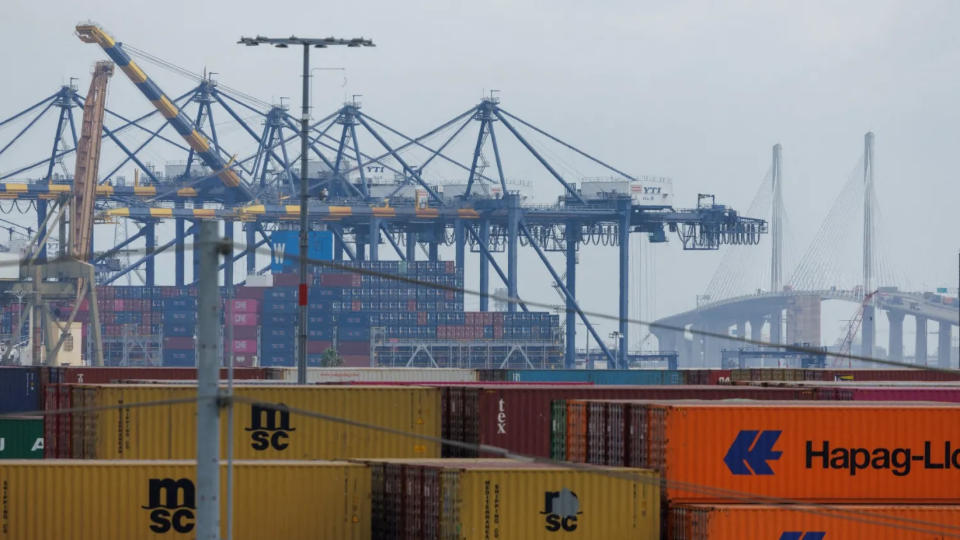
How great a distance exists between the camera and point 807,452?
2117 cm

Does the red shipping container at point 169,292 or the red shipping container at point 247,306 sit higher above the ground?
the red shipping container at point 169,292

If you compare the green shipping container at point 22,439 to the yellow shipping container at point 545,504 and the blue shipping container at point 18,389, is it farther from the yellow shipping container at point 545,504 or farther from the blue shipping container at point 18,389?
the yellow shipping container at point 545,504

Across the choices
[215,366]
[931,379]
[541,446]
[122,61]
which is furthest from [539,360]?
[215,366]

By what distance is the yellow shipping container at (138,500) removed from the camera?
63.7 ft

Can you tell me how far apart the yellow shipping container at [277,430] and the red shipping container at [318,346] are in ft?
369

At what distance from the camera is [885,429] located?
21.6m

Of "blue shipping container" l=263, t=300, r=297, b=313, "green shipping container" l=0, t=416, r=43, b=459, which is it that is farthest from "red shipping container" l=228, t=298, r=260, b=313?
"green shipping container" l=0, t=416, r=43, b=459

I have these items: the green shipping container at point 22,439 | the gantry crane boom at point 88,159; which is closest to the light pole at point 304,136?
the green shipping container at point 22,439

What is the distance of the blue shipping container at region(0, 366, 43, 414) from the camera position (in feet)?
137

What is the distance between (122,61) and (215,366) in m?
119

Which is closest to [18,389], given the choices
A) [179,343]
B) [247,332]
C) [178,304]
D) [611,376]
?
[611,376]

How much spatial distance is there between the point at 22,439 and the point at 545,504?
15.0 meters

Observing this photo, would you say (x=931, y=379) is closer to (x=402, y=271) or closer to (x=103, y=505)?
(x=103, y=505)

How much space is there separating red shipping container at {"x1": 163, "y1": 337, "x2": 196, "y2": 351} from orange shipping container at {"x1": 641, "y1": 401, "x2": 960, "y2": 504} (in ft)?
411
